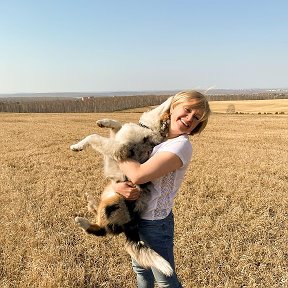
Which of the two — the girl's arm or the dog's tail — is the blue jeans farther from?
the girl's arm

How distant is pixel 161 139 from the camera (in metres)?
3.41

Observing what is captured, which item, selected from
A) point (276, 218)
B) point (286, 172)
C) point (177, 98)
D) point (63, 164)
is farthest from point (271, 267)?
point (63, 164)

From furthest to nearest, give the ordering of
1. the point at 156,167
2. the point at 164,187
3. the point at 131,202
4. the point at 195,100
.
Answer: the point at 131,202, the point at 164,187, the point at 195,100, the point at 156,167

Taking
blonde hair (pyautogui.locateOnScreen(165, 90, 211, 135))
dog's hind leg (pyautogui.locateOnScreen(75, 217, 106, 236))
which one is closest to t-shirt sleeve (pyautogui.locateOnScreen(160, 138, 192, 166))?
blonde hair (pyautogui.locateOnScreen(165, 90, 211, 135))

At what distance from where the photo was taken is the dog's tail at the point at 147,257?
310 centimetres

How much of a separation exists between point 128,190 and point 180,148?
618 mm

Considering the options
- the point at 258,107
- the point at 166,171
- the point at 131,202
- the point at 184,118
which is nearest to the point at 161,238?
the point at 131,202

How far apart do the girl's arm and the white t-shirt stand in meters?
0.08

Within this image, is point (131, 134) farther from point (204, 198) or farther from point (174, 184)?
point (204, 198)

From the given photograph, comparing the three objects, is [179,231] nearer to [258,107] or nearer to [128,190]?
[128,190]

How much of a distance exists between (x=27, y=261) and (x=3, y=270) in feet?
1.22

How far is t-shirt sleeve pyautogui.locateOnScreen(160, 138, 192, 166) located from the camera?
2896mm

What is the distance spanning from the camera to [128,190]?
320 centimetres

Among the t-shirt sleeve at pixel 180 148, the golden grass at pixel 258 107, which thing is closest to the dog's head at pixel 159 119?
the t-shirt sleeve at pixel 180 148
